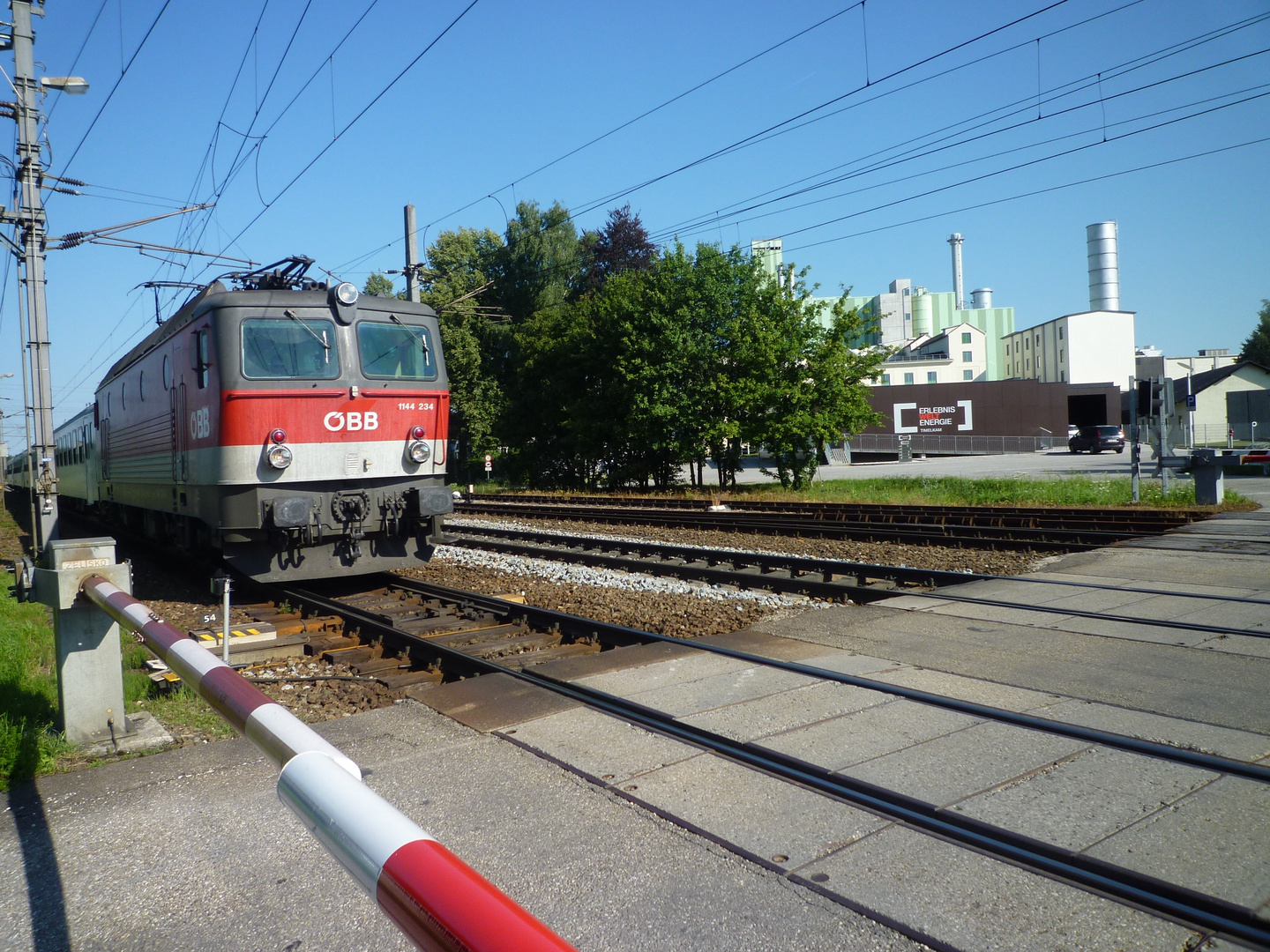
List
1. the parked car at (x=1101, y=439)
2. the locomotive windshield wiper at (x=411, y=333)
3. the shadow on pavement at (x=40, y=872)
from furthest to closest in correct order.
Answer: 1. the parked car at (x=1101, y=439)
2. the locomotive windshield wiper at (x=411, y=333)
3. the shadow on pavement at (x=40, y=872)

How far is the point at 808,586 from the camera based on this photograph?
375 inches

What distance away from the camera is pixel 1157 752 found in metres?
4.26

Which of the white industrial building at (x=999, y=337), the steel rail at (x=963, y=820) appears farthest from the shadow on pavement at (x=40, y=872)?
the white industrial building at (x=999, y=337)

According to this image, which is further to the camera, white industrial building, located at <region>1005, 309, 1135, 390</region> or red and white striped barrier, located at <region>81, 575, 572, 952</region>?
white industrial building, located at <region>1005, 309, 1135, 390</region>

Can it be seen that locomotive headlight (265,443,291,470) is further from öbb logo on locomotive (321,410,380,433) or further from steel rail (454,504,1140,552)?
steel rail (454,504,1140,552)

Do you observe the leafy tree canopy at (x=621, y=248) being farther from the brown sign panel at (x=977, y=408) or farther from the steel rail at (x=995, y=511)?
the steel rail at (x=995, y=511)

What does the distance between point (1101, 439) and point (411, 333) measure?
148 feet

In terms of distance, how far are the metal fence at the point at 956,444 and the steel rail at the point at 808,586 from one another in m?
40.5

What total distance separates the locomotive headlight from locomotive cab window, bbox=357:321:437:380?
130 cm

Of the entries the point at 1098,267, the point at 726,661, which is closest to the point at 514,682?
the point at 726,661

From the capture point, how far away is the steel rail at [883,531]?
42.0 ft

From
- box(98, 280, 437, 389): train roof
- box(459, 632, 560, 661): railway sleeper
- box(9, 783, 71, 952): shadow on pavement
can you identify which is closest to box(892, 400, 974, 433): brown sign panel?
box(98, 280, 437, 389): train roof

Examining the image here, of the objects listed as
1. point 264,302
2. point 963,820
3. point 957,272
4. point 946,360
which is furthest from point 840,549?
point 957,272

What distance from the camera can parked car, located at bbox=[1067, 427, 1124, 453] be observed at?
4594cm
